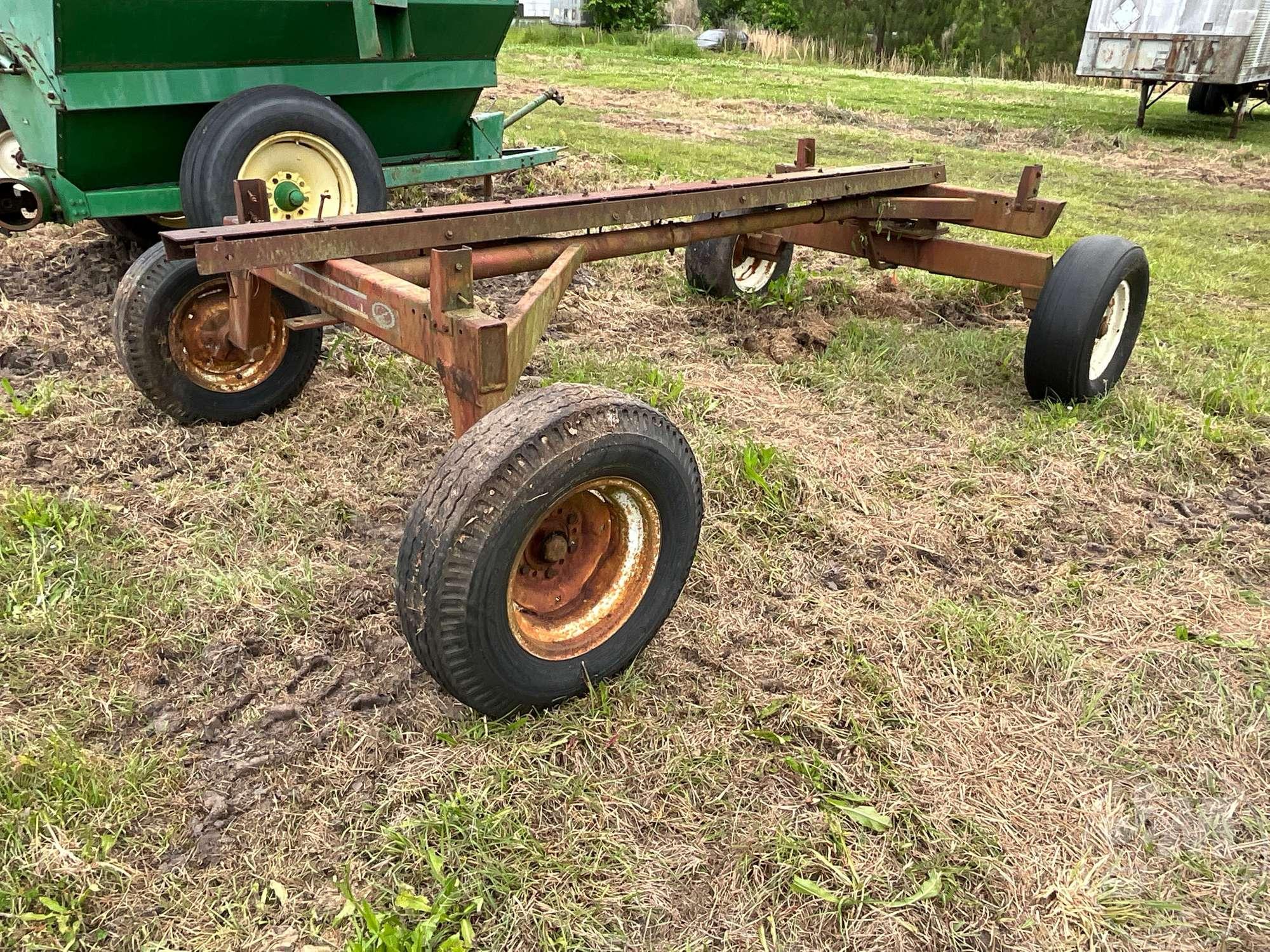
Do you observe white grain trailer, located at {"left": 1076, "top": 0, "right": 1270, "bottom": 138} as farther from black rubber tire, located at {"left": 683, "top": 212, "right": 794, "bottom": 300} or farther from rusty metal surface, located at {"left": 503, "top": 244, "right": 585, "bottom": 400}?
rusty metal surface, located at {"left": 503, "top": 244, "right": 585, "bottom": 400}

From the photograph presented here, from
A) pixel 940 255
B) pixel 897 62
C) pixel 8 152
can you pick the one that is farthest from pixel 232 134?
pixel 897 62

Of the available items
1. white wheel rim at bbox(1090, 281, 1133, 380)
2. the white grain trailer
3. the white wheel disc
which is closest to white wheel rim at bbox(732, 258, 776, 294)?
the white wheel disc

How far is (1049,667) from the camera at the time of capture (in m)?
2.74

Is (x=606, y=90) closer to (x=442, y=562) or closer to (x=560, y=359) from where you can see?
(x=560, y=359)

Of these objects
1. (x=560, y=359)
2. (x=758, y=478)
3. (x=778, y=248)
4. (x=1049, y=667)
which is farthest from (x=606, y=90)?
(x=1049, y=667)

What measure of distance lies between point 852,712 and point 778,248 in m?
3.57

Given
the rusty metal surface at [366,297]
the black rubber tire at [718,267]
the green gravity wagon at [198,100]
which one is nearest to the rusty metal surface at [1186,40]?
the black rubber tire at [718,267]

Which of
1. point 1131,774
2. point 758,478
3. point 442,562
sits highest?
point 442,562

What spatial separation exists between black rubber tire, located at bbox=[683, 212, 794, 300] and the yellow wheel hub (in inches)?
80.8

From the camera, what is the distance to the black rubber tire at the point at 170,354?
3488 mm

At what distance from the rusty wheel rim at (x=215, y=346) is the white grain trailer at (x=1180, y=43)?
1534 cm

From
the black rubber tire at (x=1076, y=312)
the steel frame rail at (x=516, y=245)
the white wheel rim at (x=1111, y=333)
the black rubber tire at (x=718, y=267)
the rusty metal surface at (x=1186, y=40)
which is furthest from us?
the rusty metal surface at (x=1186, y=40)

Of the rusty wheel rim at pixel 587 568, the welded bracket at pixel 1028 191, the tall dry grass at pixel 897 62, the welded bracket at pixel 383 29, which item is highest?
the tall dry grass at pixel 897 62

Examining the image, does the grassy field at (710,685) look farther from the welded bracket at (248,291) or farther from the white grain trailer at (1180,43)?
the white grain trailer at (1180,43)
